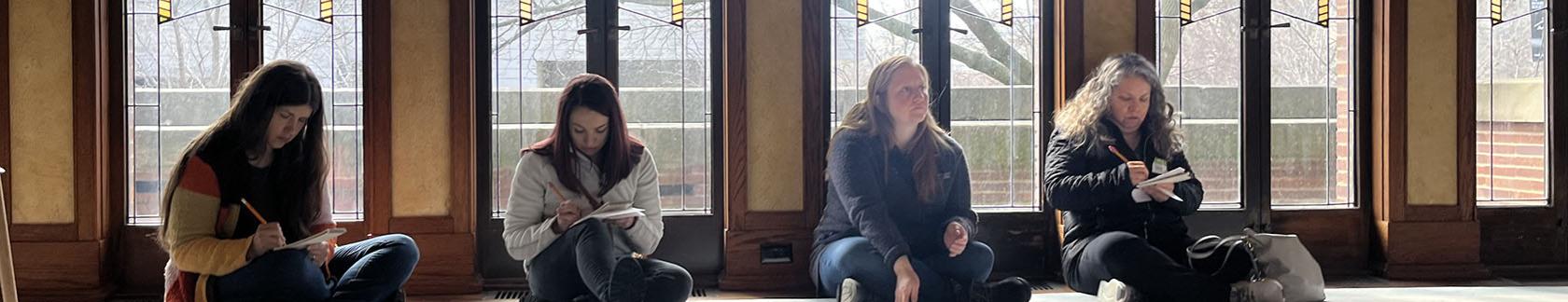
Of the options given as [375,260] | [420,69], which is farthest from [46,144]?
[375,260]

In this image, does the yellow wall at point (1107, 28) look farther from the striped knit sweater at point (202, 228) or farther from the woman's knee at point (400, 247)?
the striped knit sweater at point (202, 228)

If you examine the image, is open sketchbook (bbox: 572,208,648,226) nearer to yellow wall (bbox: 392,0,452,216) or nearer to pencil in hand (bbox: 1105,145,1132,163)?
pencil in hand (bbox: 1105,145,1132,163)

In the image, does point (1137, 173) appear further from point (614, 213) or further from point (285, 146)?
point (285, 146)

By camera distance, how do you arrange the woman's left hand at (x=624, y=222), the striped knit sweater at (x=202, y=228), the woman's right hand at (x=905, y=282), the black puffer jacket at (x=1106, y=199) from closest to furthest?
1. the striped knit sweater at (x=202, y=228)
2. the woman's left hand at (x=624, y=222)
3. the woman's right hand at (x=905, y=282)
4. the black puffer jacket at (x=1106, y=199)

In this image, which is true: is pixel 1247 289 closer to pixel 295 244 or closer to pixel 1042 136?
pixel 1042 136

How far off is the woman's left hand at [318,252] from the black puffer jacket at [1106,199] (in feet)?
6.64

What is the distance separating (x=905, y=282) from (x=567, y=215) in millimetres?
911

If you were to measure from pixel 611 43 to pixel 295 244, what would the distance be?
7.07 feet

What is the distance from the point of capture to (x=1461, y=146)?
17.6ft

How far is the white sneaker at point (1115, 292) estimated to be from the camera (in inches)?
154

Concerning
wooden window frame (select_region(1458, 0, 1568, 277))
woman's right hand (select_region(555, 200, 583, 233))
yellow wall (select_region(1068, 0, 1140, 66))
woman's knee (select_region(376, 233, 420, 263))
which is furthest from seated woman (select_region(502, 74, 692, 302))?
wooden window frame (select_region(1458, 0, 1568, 277))

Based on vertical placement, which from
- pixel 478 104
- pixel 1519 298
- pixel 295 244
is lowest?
pixel 1519 298

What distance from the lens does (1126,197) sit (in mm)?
3971

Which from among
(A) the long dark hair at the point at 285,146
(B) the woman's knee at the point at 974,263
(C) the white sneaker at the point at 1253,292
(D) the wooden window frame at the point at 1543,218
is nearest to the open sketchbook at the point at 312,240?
(A) the long dark hair at the point at 285,146
